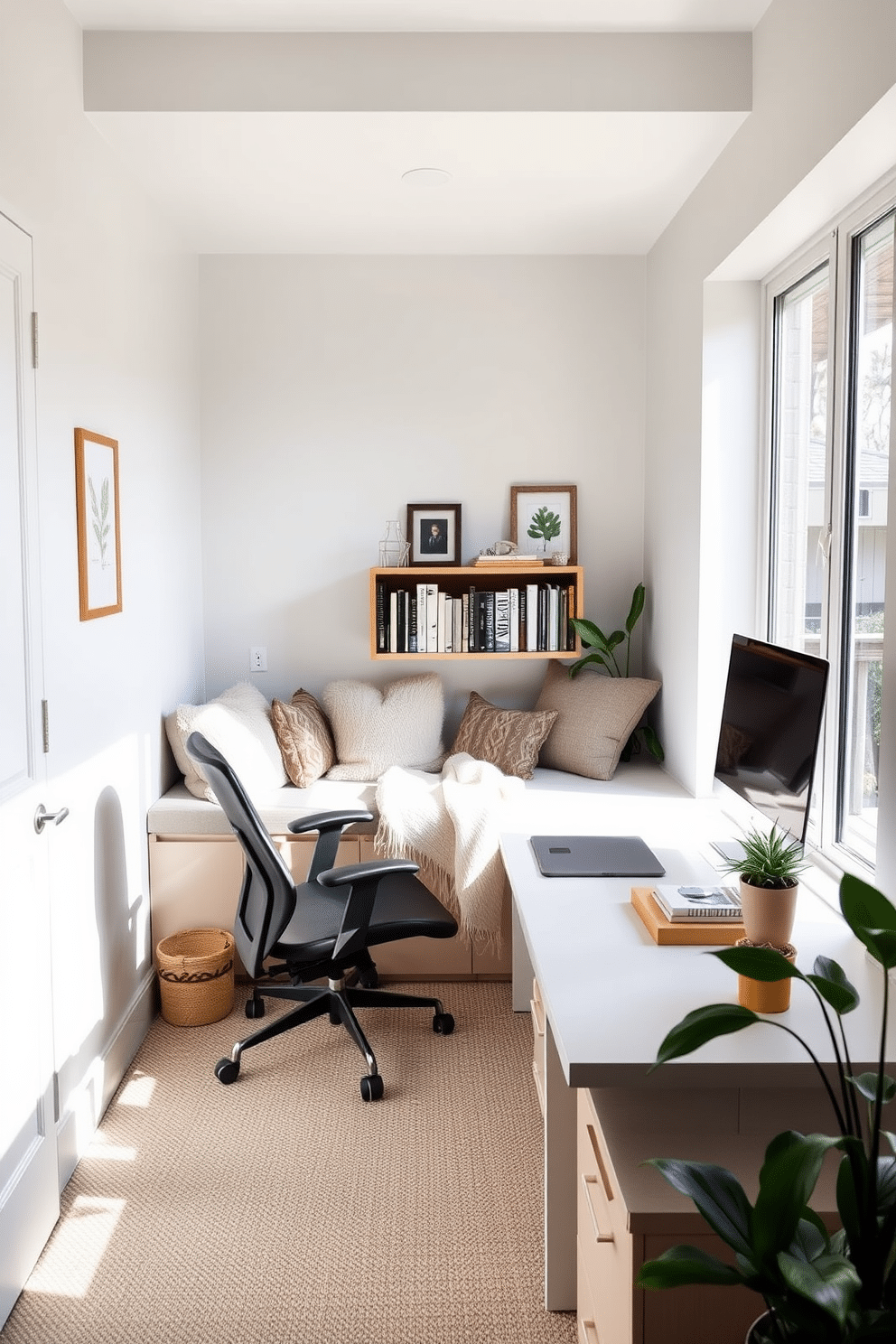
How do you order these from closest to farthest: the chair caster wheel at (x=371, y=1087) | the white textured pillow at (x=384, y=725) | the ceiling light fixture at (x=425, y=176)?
1. the chair caster wheel at (x=371, y=1087)
2. the ceiling light fixture at (x=425, y=176)
3. the white textured pillow at (x=384, y=725)

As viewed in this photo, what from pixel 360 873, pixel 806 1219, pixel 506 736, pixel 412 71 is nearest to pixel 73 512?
pixel 360 873

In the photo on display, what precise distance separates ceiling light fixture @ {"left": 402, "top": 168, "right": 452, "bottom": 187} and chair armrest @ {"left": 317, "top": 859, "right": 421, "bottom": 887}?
1922mm

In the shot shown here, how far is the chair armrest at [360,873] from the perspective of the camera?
2.71 meters

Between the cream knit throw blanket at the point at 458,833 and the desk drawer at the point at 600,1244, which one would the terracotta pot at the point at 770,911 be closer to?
the desk drawer at the point at 600,1244

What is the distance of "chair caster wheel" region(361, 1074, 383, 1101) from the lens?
2811 mm

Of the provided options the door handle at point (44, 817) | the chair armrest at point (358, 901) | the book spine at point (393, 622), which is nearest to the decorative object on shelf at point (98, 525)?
the door handle at point (44, 817)

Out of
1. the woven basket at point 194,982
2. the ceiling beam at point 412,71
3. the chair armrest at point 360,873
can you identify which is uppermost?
the ceiling beam at point 412,71

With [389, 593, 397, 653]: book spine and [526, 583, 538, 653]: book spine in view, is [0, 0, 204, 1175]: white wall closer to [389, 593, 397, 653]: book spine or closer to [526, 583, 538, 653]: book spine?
[389, 593, 397, 653]: book spine

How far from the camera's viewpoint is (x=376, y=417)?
4.04 metres

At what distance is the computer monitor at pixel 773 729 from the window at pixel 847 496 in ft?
0.76

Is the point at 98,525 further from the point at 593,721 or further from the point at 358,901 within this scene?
the point at 593,721

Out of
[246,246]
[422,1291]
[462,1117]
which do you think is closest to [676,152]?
[246,246]

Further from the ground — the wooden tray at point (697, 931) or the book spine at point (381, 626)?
the book spine at point (381, 626)

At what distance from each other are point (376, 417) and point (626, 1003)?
2844mm
